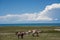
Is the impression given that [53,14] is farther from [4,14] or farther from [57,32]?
[4,14]

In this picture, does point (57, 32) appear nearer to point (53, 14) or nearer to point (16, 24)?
point (53, 14)

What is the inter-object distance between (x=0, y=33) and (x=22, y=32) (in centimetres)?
85

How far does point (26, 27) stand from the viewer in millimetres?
6395

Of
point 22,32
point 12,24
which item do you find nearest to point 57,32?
point 22,32

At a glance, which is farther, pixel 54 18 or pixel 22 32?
pixel 22 32

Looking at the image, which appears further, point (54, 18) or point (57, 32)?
point (57, 32)

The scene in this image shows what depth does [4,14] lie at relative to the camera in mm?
6367

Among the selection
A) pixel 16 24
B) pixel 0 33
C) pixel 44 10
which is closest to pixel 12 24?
pixel 16 24

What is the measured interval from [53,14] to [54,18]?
17cm

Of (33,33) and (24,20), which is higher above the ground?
(24,20)

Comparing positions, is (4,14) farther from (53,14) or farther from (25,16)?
(53,14)

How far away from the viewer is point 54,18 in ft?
20.0

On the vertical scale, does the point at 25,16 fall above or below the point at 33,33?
above

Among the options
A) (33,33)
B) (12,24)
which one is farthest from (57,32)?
(12,24)
